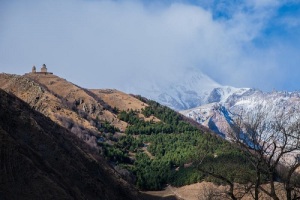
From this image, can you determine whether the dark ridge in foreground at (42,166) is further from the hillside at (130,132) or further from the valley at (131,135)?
the hillside at (130,132)

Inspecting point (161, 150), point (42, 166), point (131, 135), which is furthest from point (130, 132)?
point (42, 166)

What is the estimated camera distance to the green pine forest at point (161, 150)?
266ft

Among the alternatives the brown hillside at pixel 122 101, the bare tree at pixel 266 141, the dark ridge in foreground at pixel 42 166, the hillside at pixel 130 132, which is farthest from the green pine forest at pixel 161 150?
the bare tree at pixel 266 141

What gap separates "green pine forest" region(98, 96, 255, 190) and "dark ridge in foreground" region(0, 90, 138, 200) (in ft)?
56.0

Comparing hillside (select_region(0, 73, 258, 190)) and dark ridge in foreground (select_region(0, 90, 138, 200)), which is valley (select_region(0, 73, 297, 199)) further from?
dark ridge in foreground (select_region(0, 90, 138, 200))

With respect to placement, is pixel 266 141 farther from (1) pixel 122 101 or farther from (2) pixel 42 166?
(1) pixel 122 101

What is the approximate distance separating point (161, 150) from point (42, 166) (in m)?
63.2

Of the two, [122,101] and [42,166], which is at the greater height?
[122,101]

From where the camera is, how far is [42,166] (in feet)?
123

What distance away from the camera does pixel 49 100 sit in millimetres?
93750

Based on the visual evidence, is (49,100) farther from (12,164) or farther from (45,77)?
(12,164)

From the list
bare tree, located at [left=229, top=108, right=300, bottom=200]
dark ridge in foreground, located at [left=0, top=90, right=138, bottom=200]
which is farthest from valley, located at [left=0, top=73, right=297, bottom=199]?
bare tree, located at [left=229, top=108, right=300, bottom=200]

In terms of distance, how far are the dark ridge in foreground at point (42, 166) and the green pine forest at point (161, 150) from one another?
17.1 m

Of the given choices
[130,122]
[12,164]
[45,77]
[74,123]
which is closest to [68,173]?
[12,164]
